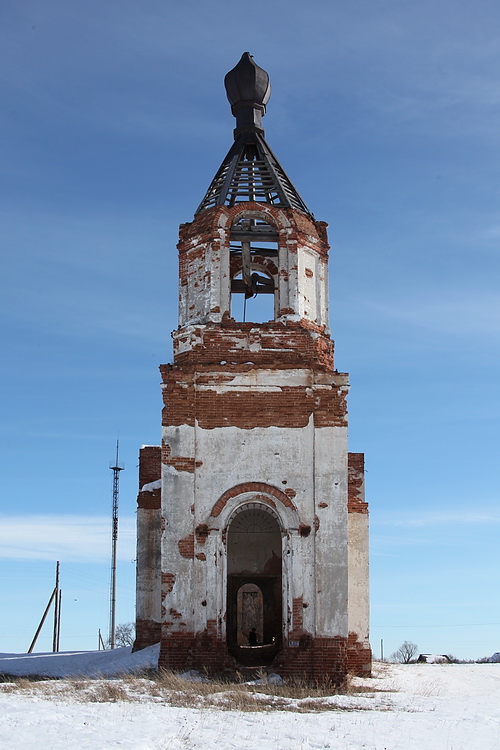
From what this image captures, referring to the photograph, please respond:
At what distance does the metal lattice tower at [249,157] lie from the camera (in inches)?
726

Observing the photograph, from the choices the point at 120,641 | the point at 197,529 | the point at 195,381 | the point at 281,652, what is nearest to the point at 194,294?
the point at 195,381

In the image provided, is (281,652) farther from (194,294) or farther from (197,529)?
(194,294)

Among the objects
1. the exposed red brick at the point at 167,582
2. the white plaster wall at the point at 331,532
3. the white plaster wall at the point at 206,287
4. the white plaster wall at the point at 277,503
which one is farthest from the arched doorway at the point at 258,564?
the white plaster wall at the point at 206,287

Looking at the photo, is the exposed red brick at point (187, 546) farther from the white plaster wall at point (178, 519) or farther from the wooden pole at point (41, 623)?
the wooden pole at point (41, 623)

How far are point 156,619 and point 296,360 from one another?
6349 mm

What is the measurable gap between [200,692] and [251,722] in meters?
2.37

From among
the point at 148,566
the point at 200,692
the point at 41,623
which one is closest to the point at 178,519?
the point at 200,692

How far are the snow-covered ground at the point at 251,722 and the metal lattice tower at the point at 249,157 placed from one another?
9.17 meters

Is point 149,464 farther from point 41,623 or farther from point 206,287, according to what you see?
point 41,623

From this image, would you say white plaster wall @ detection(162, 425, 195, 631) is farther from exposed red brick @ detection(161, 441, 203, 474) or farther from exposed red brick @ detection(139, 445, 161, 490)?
exposed red brick @ detection(139, 445, 161, 490)

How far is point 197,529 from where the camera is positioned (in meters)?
16.2

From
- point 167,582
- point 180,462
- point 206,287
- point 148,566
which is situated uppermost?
point 206,287

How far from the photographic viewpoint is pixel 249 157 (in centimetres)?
1969

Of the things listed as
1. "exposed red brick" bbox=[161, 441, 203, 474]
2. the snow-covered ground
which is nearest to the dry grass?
the snow-covered ground
